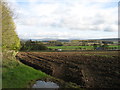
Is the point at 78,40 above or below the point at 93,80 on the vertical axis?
above

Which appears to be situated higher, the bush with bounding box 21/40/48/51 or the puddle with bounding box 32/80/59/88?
the bush with bounding box 21/40/48/51

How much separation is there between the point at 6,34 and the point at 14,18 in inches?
132

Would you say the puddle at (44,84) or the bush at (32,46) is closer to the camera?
the puddle at (44,84)

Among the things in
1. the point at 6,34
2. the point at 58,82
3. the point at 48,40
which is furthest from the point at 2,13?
the point at 48,40

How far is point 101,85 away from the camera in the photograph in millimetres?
8023

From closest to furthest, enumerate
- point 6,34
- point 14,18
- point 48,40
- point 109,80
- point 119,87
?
point 119,87
point 109,80
point 6,34
point 14,18
point 48,40

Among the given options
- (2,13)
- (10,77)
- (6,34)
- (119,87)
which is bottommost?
(119,87)

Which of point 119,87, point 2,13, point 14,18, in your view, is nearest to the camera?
point 119,87

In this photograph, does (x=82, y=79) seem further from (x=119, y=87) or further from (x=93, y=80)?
(x=119, y=87)

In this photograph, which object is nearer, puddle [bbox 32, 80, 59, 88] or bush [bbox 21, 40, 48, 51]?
puddle [bbox 32, 80, 59, 88]

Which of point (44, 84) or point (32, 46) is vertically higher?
point (32, 46)

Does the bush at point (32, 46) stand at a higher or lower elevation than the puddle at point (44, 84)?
higher

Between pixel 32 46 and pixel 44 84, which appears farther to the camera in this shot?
pixel 32 46

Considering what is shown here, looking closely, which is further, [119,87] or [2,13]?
[2,13]
